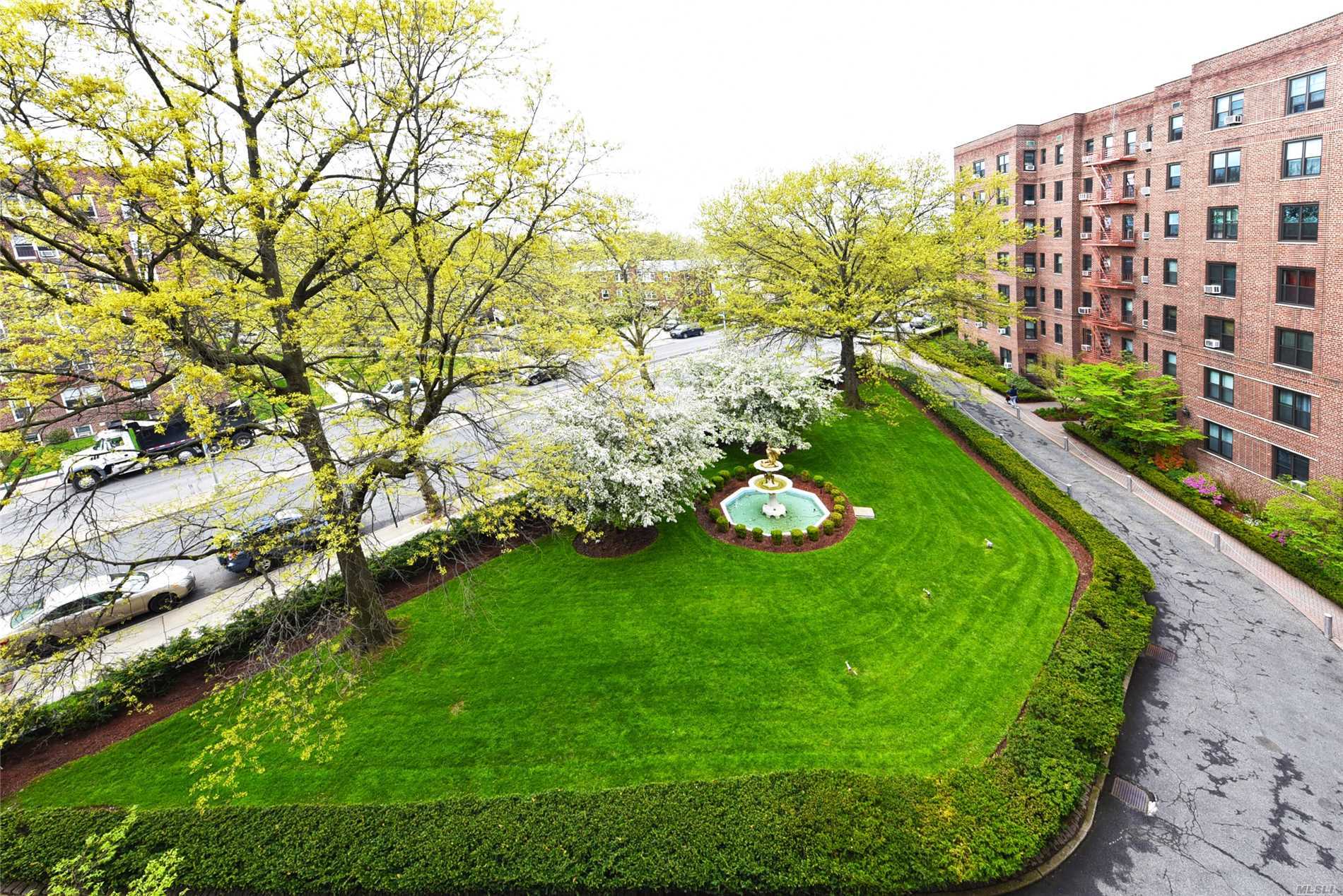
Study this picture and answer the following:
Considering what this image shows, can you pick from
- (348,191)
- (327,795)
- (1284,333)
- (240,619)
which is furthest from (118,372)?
(1284,333)

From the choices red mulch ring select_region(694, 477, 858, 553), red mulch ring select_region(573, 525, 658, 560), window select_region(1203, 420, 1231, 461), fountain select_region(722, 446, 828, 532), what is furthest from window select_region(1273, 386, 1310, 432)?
red mulch ring select_region(573, 525, 658, 560)

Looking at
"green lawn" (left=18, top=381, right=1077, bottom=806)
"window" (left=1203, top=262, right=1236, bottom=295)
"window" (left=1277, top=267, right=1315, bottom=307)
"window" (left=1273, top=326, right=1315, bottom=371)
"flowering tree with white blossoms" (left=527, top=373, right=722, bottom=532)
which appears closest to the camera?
"green lawn" (left=18, top=381, right=1077, bottom=806)

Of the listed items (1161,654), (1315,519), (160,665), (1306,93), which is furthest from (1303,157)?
(160,665)

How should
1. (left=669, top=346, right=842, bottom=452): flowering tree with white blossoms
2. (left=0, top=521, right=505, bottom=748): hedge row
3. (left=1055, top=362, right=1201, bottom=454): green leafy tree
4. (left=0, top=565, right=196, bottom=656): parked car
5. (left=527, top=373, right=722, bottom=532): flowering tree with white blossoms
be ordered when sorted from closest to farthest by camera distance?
(left=0, top=521, right=505, bottom=748): hedge row
(left=0, top=565, right=196, bottom=656): parked car
(left=527, top=373, right=722, bottom=532): flowering tree with white blossoms
(left=669, top=346, right=842, bottom=452): flowering tree with white blossoms
(left=1055, top=362, right=1201, bottom=454): green leafy tree

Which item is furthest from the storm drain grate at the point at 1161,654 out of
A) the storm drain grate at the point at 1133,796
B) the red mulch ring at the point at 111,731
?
the red mulch ring at the point at 111,731

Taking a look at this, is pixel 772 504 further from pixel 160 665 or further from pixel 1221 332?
pixel 1221 332

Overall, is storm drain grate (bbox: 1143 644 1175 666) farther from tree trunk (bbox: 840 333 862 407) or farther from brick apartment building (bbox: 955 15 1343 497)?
tree trunk (bbox: 840 333 862 407)

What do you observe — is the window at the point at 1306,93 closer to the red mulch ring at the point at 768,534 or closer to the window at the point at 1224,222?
the window at the point at 1224,222
